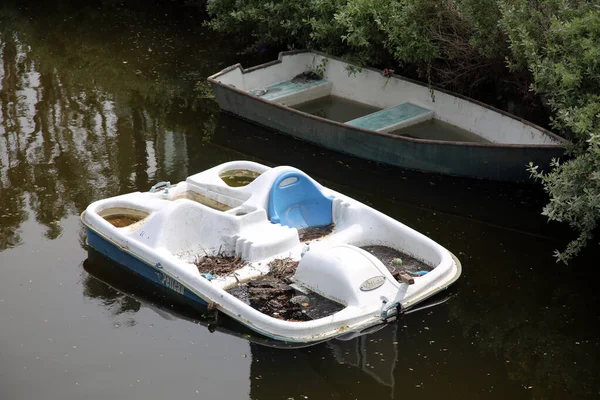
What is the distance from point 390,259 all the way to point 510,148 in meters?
2.34

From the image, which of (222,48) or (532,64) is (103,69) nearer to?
(222,48)

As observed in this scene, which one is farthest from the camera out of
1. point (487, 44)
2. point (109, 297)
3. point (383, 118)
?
point (383, 118)

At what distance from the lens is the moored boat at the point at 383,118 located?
9.98m

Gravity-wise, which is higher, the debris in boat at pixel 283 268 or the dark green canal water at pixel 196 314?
the debris in boat at pixel 283 268

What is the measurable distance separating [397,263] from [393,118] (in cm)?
379

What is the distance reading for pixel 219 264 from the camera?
8.05 metres

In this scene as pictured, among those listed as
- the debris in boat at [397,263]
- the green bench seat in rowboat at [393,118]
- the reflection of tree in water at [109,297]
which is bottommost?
the reflection of tree in water at [109,297]

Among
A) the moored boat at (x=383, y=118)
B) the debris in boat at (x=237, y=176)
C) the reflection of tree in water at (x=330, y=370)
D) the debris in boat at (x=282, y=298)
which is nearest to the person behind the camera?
the reflection of tree in water at (x=330, y=370)

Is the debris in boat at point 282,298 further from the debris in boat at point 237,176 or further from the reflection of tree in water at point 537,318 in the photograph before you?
the debris in boat at point 237,176

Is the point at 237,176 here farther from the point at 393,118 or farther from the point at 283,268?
the point at 393,118

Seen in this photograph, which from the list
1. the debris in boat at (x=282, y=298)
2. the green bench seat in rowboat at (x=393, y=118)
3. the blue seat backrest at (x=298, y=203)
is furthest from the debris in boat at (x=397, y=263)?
the green bench seat in rowboat at (x=393, y=118)

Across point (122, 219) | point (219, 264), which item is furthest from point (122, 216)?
point (219, 264)

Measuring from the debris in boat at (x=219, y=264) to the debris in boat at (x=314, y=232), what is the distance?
763 mm

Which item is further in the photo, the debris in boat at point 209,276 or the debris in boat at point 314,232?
the debris in boat at point 314,232
